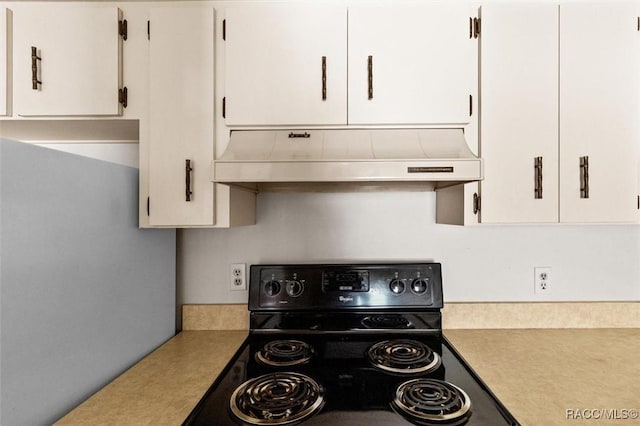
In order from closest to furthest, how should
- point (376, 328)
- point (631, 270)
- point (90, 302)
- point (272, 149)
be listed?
point (90, 302)
point (272, 149)
point (376, 328)
point (631, 270)

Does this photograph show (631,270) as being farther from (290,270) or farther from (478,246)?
(290,270)

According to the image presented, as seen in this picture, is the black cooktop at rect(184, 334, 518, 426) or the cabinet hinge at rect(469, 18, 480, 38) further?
the cabinet hinge at rect(469, 18, 480, 38)

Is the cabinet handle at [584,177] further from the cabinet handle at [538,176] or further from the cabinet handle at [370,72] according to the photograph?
the cabinet handle at [370,72]

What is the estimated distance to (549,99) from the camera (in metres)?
1.24

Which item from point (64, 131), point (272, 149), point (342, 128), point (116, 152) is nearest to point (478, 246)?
point (342, 128)

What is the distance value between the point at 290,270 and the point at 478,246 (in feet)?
2.75

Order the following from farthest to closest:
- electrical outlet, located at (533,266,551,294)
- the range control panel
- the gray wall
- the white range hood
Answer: electrical outlet, located at (533,266,551,294), the range control panel, the white range hood, the gray wall

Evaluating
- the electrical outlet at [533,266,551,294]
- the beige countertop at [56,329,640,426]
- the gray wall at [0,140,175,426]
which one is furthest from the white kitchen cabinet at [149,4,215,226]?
the electrical outlet at [533,266,551,294]

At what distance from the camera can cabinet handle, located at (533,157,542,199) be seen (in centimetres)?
123

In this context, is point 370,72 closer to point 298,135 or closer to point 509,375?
point 298,135

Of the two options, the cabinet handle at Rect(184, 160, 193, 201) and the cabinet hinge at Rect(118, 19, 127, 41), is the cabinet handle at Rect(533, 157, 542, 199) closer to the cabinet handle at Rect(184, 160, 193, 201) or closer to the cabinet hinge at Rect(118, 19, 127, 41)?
the cabinet handle at Rect(184, 160, 193, 201)

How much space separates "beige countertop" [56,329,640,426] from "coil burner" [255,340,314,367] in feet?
0.45

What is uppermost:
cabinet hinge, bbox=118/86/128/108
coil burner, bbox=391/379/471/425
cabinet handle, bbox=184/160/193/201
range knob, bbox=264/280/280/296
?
cabinet hinge, bbox=118/86/128/108

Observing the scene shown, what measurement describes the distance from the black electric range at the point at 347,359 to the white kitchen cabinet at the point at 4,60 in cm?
104
